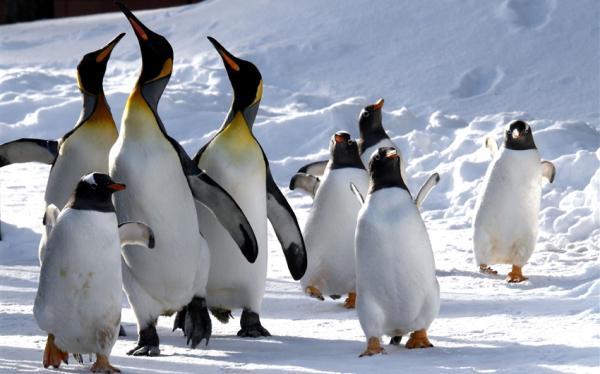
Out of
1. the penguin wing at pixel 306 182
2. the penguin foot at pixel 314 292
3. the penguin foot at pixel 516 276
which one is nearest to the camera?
the penguin foot at pixel 314 292

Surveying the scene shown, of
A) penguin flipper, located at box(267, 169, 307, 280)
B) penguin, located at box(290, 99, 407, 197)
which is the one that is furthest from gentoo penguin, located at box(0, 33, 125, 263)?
penguin, located at box(290, 99, 407, 197)

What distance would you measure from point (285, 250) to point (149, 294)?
2.18 ft

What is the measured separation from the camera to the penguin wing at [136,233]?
4.60 metres

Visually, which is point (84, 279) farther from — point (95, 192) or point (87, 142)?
point (87, 142)

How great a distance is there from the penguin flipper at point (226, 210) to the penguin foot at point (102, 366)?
0.76 m

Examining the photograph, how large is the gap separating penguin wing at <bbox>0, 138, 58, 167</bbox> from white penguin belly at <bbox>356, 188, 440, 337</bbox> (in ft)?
5.59

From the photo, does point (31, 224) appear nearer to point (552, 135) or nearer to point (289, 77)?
point (552, 135)

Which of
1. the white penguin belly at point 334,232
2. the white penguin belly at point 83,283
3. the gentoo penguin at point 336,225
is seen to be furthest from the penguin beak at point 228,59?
the white penguin belly at point 83,283

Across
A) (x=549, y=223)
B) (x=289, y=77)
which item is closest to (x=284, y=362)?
(x=549, y=223)

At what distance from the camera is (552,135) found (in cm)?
938

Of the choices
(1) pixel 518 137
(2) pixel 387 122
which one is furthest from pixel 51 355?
(2) pixel 387 122

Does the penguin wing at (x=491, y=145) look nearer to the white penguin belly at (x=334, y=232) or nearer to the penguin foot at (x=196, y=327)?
the white penguin belly at (x=334, y=232)

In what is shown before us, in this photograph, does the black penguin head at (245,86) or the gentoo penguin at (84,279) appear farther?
the black penguin head at (245,86)

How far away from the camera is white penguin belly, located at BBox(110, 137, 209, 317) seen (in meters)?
4.92
